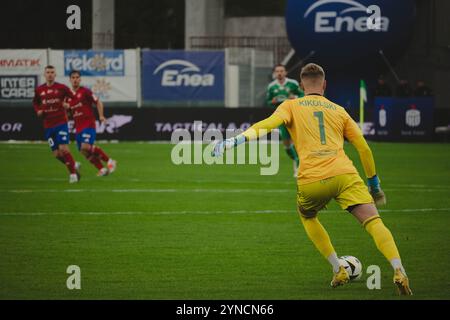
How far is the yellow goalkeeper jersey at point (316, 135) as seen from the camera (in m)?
9.86

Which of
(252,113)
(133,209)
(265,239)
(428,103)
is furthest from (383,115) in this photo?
(265,239)

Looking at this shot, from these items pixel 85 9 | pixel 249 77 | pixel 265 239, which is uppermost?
pixel 85 9

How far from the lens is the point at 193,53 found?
38.4 meters

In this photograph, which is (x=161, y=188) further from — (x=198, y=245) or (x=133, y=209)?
(x=198, y=245)

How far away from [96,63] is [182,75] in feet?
10.3

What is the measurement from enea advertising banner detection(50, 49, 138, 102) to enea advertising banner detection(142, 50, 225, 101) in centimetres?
62

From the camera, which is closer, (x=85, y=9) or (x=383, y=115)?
(x=383, y=115)

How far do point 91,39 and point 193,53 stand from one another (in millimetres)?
8849

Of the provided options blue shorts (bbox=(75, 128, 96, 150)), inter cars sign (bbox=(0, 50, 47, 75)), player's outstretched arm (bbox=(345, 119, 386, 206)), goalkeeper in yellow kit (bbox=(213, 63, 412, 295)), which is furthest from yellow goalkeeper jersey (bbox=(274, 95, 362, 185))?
inter cars sign (bbox=(0, 50, 47, 75))

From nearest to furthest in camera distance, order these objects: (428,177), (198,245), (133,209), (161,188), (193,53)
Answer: (198,245) < (133,209) < (161,188) < (428,177) < (193,53)

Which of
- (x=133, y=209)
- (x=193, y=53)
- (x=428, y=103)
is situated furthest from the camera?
(x=193, y=53)

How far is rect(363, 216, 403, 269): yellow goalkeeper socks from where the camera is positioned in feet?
31.5

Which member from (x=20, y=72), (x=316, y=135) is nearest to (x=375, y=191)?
(x=316, y=135)

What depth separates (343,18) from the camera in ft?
127
